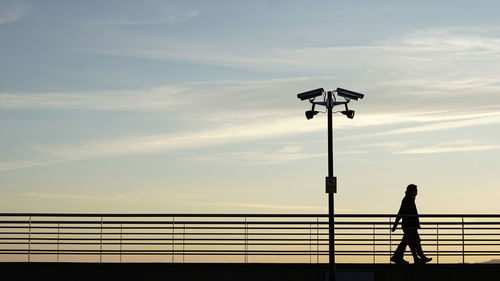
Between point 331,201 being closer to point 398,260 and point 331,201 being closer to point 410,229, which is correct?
point 410,229

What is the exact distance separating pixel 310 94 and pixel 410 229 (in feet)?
11.9

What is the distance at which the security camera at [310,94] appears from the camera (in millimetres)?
20672

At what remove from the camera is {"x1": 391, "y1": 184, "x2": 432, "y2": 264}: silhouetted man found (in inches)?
818

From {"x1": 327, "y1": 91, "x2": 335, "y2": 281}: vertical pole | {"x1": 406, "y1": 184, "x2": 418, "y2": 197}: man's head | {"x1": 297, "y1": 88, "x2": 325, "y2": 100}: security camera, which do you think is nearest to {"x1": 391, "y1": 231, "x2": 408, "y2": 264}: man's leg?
{"x1": 406, "y1": 184, "x2": 418, "y2": 197}: man's head

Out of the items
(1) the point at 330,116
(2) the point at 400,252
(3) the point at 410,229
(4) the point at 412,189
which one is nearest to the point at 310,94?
(1) the point at 330,116

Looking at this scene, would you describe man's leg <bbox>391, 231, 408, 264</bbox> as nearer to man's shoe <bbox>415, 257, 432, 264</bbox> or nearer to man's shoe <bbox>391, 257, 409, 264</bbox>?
man's shoe <bbox>391, 257, 409, 264</bbox>

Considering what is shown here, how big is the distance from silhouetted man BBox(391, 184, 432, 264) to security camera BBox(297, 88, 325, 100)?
9.32 feet

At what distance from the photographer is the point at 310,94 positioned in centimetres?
2075
